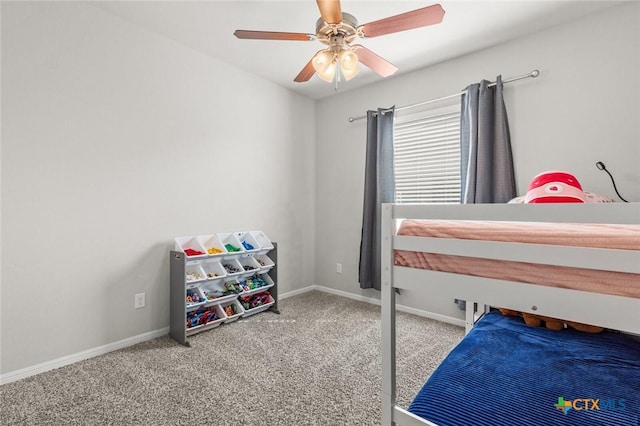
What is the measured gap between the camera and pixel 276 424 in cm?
150

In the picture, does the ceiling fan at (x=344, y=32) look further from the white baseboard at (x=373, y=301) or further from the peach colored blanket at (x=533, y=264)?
the white baseboard at (x=373, y=301)

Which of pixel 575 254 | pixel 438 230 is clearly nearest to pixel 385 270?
pixel 438 230

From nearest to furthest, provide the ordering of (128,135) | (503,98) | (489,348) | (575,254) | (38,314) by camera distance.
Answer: (575,254)
(489,348)
(38,314)
(128,135)
(503,98)

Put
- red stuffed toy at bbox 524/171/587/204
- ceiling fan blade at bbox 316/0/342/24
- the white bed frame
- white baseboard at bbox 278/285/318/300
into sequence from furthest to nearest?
white baseboard at bbox 278/285/318/300
ceiling fan blade at bbox 316/0/342/24
red stuffed toy at bbox 524/171/587/204
the white bed frame

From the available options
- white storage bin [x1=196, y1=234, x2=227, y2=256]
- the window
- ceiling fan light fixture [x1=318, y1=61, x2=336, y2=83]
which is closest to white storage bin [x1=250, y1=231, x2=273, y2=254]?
white storage bin [x1=196, y1=234, x2=227, y2=256]

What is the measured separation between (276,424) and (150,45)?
2816 millimetres

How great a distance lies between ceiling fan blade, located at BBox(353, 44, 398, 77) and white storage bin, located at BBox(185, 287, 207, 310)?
2159 millimetres

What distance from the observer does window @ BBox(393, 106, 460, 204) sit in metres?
2.91

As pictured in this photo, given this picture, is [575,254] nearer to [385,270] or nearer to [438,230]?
[438,230]

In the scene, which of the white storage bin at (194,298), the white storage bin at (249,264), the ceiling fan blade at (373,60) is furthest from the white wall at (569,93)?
the white storage bin at (194,298)

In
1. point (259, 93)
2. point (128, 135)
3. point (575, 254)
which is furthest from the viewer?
point (259, 93)

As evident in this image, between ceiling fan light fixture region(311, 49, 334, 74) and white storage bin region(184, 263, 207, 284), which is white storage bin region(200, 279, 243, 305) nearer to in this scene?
white storage bin region(184, 263, 207, 284)

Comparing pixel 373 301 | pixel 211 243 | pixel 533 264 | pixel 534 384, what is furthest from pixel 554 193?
pixel 211 243

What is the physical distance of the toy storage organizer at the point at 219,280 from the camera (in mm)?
2443
